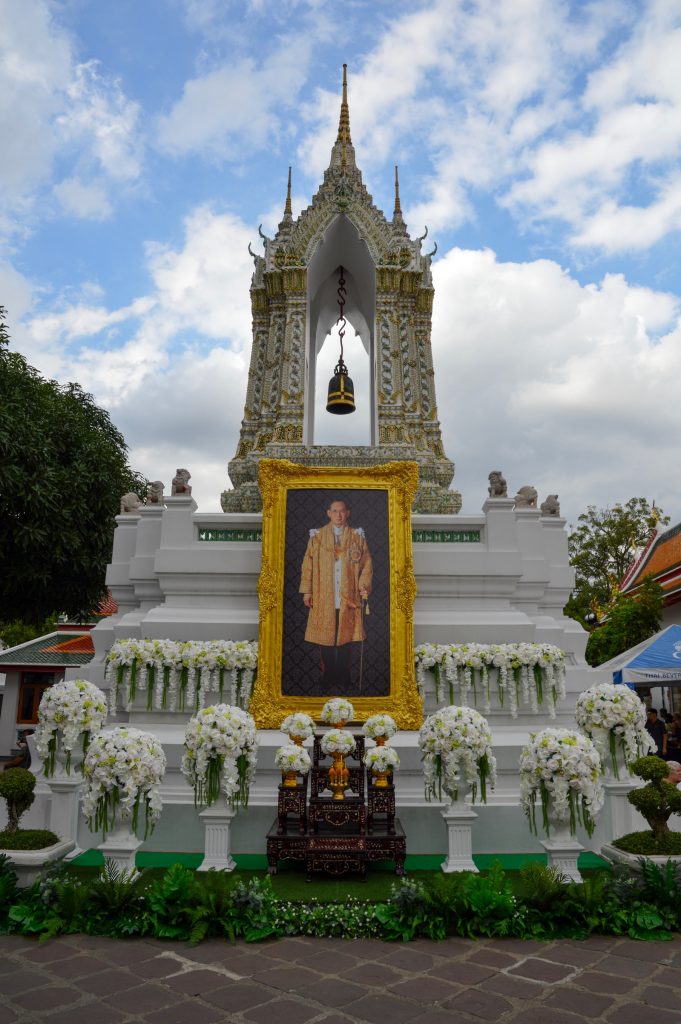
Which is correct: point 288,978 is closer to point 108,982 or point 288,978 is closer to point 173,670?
point 108,982

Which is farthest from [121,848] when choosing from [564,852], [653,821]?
[653,821]

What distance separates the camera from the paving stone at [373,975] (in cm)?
472

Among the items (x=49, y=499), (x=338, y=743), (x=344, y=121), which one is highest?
(x=344, y=121)

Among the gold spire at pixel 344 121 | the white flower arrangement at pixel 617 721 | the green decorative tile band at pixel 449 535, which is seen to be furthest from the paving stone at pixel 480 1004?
the gold spire at pixel 344 121

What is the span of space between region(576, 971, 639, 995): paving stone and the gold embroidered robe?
17.7 feet

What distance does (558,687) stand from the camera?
9344mm

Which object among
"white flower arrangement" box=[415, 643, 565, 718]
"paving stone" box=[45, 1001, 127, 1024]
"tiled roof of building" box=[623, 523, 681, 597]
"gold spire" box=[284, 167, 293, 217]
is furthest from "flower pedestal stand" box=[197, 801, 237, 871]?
"tiled roof of building" box=[623, 523, 681, 597]

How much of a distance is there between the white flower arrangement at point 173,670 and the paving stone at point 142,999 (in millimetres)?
4676

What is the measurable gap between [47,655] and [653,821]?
21.5m

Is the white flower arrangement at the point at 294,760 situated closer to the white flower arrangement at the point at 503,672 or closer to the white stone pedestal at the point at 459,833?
the white stone pedestal at the point at 459,833

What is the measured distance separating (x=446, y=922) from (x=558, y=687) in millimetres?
4437

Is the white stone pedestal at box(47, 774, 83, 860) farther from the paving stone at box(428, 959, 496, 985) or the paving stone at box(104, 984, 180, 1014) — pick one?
the paving stone at box(428, 959, 496, 985)

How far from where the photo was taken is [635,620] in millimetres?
21938

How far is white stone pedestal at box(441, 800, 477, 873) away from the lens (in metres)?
7.10
